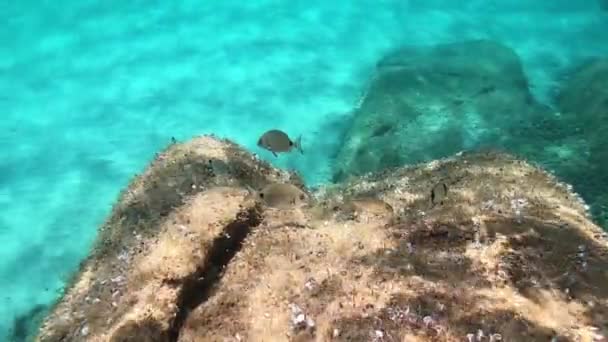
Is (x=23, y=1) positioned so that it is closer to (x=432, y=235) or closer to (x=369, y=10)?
(x=369, y=10)

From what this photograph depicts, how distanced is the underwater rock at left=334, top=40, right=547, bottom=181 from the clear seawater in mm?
875

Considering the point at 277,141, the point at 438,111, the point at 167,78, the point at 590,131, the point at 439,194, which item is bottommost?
the point at 590,131

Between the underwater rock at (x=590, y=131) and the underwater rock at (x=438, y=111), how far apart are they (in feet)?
2.19

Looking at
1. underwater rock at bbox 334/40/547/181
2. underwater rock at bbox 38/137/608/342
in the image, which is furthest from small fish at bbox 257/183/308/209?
underwater rock at bbox 334/40/547/181

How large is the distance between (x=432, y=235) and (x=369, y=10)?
45.7 feet

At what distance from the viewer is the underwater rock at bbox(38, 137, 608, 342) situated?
2887mm

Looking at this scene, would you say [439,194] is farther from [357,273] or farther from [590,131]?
[590,131]

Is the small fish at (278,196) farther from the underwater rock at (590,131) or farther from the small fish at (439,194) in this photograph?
the underwater rock at (590,131)

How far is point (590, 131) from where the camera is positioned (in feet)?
27.0

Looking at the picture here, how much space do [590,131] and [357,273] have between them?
6.58 m

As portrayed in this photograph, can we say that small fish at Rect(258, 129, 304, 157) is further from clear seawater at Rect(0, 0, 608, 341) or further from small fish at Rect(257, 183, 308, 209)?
clear seawater at Rect(0, 0, 608, 341)

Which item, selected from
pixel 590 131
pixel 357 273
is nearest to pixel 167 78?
pixel 590 131

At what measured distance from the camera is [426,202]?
14.3 feet

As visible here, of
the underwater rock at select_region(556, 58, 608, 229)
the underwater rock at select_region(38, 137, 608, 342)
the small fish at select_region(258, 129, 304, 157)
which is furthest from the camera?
the underwater rock at select_region(556, 58, 608, 229)
